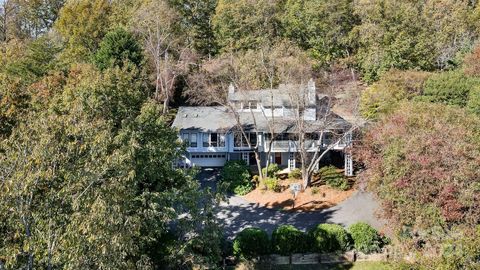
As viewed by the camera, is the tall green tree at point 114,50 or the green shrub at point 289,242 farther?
the tall green tree at point 114,50

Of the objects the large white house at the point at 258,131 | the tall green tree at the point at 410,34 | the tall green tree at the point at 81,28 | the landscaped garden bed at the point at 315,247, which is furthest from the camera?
the tall green tree at the point at 410,34

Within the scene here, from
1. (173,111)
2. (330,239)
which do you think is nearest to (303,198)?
(330,239)

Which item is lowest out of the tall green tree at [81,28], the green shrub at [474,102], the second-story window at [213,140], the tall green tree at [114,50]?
the second-story window at [213,140]

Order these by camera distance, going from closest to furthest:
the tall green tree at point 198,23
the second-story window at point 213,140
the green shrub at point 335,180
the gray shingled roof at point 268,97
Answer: the green shrub at point 335,180, the gray shingled roof at point 268,97, the second-story window at point 213,140, the tall green tree at point 198,23

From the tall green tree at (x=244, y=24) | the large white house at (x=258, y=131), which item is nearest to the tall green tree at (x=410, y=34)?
the tall green tree at (x=244, y=24)

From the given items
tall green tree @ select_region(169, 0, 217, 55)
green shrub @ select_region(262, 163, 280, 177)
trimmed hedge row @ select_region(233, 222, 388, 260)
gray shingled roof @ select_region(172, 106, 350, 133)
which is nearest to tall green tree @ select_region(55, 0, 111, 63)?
tall green tree @ select_region(169, 0, 217, 55)

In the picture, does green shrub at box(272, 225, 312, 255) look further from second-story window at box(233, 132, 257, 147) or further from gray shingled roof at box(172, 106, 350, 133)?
second-story window at box(233, 132, 257, 147)

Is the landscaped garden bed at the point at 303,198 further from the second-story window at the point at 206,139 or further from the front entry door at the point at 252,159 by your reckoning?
the second-story window at the point at 206,139
